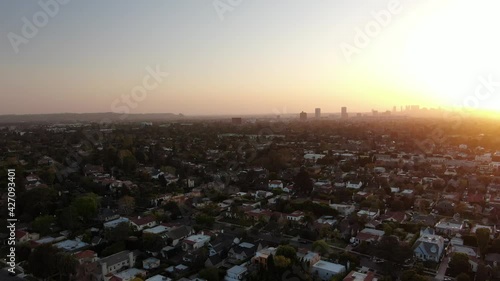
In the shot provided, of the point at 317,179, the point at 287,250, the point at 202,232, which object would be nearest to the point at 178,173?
the point at 317,179

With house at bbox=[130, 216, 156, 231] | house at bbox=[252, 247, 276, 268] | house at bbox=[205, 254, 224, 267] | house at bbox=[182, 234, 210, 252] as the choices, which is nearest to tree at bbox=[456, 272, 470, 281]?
house at bbox=[252, 247, 276, 268]

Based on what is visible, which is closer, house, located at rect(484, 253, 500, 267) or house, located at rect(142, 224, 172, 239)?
house, located at rect(484, 253, 500, 267)

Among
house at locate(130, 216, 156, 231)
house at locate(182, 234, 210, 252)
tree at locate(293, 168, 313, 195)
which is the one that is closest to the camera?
house at locate(182, 234, 210, 252)

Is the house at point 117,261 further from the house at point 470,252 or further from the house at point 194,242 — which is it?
the house at point 470,252

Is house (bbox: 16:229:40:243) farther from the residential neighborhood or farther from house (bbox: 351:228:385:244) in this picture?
house (bbox: 351:228:385:244)

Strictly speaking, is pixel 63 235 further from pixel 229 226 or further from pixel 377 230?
pixel 377 230

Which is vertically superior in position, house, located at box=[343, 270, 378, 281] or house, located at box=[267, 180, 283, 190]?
→ house, located at box=[267, 180, 283, 190]

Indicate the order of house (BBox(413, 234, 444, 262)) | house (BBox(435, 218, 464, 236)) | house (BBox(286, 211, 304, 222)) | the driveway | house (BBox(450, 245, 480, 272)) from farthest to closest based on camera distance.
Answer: house (BBox(286, 211, 304, 222)), house (BBox(435, 218, 464, 236)), house (BBox(413, 234, 444, 262)), house (BBox(450, 245, 480, 272)), the driveway
